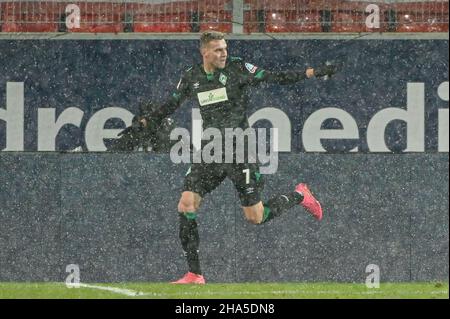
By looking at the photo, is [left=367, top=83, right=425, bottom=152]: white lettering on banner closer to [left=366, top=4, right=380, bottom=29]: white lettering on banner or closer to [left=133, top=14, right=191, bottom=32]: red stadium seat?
[left=366, top=4, right=380, bottom=29]: white lettering on banner

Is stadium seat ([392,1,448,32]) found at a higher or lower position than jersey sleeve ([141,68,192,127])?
higher

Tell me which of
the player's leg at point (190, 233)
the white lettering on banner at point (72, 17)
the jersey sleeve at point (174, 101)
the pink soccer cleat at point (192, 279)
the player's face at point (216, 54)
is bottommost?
the pink soccer cleat at point (192, 279)

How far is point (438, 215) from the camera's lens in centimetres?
1277

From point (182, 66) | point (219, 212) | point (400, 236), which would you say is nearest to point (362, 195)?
point (400, 236)

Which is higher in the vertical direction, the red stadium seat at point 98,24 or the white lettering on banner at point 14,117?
the red stadium seat at point 98,24

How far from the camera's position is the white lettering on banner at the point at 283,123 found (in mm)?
13664

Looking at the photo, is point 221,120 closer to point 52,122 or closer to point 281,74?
point 281,74

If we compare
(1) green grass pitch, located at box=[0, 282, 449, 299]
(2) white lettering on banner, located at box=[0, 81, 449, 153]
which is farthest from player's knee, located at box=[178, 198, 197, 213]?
(2) white lettering on banner, located at box=[0, 81, 449, 153]

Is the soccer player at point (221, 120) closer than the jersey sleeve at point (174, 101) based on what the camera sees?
Yes

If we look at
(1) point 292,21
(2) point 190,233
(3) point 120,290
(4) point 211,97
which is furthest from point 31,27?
(3) point 120,290

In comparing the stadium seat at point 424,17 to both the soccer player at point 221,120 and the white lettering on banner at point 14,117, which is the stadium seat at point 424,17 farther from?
the white lettering on banner at point 14,117

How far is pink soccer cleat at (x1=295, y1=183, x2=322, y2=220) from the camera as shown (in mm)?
12641

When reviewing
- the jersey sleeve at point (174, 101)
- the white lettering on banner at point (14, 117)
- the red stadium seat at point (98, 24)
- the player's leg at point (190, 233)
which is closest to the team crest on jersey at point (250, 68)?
the jersey sleeve at point (174, 101)
